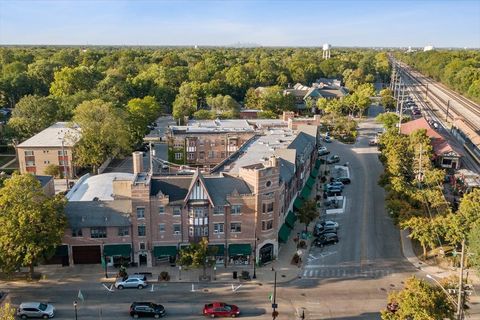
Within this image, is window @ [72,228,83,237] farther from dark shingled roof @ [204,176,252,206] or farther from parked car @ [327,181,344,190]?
parked car @ [327,181,344,190]

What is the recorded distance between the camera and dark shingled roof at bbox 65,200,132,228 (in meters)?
56.6

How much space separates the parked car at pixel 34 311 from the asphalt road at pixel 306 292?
1271 mm

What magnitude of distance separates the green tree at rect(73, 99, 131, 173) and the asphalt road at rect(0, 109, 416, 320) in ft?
141

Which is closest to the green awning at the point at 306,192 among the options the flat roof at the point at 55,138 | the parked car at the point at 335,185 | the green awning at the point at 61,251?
the parked car at the point at 335,185

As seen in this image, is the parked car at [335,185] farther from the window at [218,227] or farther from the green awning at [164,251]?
the green awning at [164,251]

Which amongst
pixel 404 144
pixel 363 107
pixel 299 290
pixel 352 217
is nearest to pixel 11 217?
pixel 299 290

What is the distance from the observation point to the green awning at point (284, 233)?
205 feet

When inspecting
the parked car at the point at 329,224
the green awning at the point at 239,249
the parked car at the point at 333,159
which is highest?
the parked car at the point at 333,159

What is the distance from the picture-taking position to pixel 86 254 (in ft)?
189

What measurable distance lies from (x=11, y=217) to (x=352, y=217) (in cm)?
4929

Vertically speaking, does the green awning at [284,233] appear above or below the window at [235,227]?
below

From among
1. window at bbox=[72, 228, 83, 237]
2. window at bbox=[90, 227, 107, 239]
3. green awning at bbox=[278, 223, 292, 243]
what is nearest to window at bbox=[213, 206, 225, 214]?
green awning at bbox=[278, 223, 292, 243]

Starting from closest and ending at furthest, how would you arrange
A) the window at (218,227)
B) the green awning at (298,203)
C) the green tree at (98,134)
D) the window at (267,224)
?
the window at (218,227), the window at (267,224), the green awning at (298,203), the green tree at (98,134)

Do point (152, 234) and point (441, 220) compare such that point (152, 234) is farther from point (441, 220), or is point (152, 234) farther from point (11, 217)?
point (441, 220)
